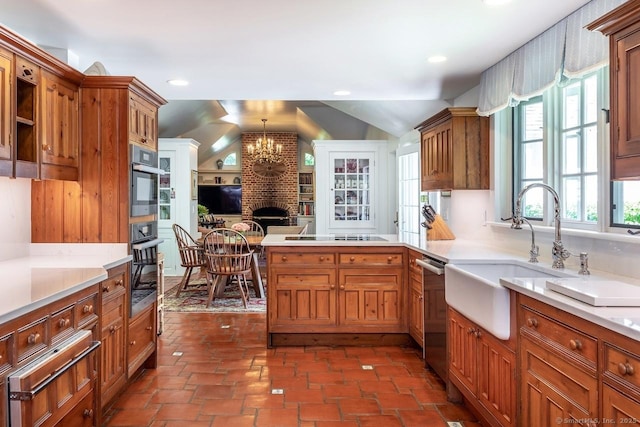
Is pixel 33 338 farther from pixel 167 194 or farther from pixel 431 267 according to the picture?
pixel 167 194

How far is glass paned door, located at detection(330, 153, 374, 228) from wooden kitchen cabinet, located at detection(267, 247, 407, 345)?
11.8 feet

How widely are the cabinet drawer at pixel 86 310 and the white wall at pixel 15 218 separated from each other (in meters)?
0.84

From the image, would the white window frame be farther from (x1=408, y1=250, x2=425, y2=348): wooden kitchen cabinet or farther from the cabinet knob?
the cabinet knob

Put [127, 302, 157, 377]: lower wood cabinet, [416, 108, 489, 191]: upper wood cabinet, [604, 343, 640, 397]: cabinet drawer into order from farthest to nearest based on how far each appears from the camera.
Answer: [416, 108, 489, 191]: upper wood cabinet, [127, 302, 157, 377]: lower wood cabinet, [604, 343, 640, 397]: cabinet drawer

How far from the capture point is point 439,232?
154 inches

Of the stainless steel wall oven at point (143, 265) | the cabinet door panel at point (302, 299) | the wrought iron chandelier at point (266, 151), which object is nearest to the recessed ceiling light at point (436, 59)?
the cabinet door panel at point (302, 299)

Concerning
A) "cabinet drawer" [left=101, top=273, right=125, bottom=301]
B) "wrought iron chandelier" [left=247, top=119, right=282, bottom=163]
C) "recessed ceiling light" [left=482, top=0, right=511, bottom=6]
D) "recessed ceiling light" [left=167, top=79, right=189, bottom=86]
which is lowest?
"cabinet drawer" [left=101, top=273, right=125, bottom=301]

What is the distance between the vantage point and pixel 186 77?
3.86 metres

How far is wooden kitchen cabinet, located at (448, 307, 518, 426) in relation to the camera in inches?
77.8

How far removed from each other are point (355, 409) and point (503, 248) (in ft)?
5.53

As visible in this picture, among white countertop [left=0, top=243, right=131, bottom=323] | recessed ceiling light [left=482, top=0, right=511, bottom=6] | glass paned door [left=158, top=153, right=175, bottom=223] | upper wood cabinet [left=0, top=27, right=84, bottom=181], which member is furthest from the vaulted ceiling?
glass paned door [left=158, top=153, right=175, bottom=223]

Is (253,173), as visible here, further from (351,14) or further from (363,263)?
(351,14)

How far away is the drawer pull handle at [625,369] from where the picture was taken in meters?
1.26

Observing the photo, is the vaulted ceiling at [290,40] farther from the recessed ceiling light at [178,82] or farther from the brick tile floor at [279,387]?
the brick tile floor at [279,387]
